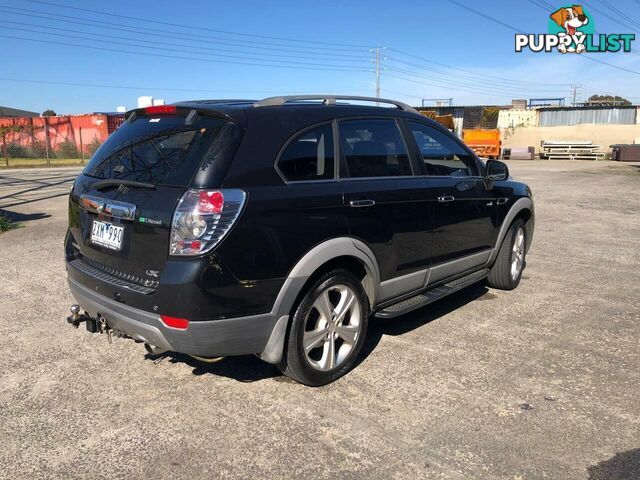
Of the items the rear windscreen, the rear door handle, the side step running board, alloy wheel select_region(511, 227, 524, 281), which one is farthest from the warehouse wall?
the rear windscreen

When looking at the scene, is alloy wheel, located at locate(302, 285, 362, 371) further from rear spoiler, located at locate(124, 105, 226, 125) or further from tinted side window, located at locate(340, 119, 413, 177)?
rear spoiler, located at locate(124, 105, 226, 125)

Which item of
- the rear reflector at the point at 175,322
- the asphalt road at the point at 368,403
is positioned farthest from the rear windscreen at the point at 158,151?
the asphalt road at the point at 368,403

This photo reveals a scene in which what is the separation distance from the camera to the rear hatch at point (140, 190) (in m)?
2.93

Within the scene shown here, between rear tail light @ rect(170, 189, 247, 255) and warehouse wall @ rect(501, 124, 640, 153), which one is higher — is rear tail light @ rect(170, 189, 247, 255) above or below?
below

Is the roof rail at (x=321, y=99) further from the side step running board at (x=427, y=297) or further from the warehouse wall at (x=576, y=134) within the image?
the warehouse wall at (x=576, y=134)

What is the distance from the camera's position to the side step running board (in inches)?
153

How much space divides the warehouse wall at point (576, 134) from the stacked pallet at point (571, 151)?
2.64m

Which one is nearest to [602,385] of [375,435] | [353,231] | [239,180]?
[375,435]

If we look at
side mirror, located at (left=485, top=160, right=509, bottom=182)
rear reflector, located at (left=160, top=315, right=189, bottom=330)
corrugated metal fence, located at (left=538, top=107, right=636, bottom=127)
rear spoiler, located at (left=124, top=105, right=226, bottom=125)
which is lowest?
rear reflector, located at (left=160, top=315, right=189, bottom=330)

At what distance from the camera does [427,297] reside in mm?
4207

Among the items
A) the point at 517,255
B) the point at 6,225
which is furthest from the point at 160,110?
the point at 6,225

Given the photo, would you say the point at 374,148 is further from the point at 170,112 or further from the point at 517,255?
the point at 517,255

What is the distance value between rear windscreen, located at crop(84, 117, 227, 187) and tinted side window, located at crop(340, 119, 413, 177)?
956 mm

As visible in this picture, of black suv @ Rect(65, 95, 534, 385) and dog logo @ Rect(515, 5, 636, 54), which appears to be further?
dog logo @ Rect(515, 5, 636, 54)
